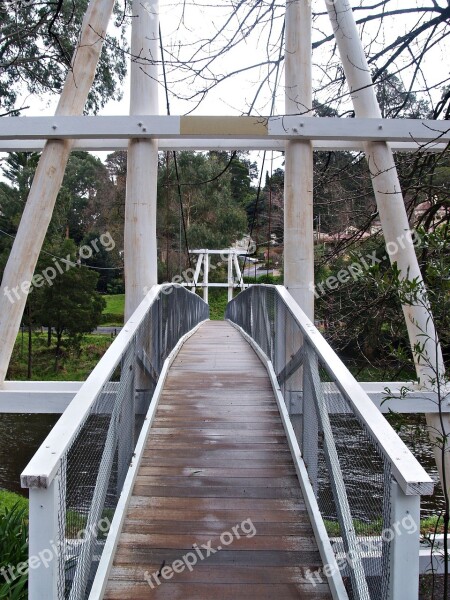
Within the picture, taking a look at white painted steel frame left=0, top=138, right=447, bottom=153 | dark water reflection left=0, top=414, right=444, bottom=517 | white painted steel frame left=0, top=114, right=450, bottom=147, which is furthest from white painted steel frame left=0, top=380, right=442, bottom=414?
dark water reflection left=0, top=414, right=444, bottom=517

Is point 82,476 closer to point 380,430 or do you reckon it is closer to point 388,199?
point 380,430

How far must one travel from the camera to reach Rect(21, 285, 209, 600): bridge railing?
6.01ft

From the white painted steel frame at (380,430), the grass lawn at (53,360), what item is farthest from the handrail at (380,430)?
the grass lawn at (53,360)

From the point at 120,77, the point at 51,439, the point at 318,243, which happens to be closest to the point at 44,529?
the point at 51,439

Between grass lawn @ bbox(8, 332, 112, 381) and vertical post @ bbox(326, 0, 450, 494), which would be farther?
grass lawn @ bbox(8, 332, 112, 381)

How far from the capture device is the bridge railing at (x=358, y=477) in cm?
181

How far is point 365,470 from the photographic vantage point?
239 cm

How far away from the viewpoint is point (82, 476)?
91.6 inches

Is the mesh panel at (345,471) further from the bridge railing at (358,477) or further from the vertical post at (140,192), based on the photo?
the vertical post at (140,192)

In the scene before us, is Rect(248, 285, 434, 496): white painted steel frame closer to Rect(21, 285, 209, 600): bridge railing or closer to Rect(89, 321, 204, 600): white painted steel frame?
Rect(21, 285, 209, 600): bridge railing

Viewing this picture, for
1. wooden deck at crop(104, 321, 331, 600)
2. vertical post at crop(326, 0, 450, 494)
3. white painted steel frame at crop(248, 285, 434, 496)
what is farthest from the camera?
vertical post at crop(326, 0, 450, 494)

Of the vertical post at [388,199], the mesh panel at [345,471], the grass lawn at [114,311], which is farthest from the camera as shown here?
the grass lawn at [114,311]

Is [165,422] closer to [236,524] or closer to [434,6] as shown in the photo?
[236,524]

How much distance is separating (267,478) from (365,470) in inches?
44.6
